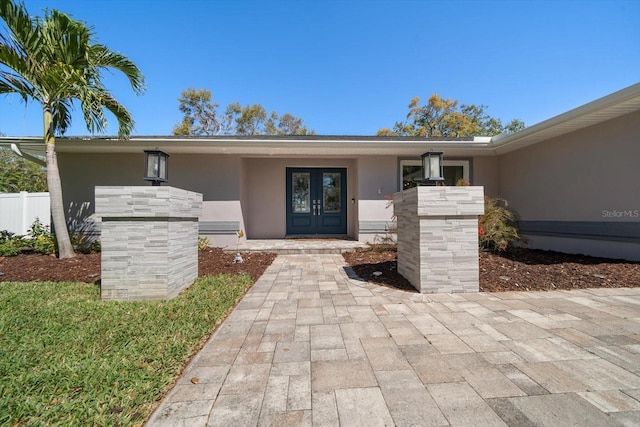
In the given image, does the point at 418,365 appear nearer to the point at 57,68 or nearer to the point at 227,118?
the point at 57,68

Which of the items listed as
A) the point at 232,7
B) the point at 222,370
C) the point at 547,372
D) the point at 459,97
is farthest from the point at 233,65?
the point at 459,97

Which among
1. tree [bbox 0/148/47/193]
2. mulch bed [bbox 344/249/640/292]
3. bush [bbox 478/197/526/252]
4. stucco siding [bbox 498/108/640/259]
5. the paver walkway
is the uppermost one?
tree [bbox 0/148/47/193]

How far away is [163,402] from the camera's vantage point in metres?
1.51

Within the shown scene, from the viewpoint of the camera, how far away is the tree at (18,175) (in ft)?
56.5

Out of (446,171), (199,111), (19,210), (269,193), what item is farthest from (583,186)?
(199,111)

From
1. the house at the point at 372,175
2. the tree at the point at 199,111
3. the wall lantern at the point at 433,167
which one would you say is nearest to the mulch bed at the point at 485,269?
the house at the point at 372,175

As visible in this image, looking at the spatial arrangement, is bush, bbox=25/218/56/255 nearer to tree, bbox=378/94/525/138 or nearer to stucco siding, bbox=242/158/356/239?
stucco siding, bbox=242/158/356/239

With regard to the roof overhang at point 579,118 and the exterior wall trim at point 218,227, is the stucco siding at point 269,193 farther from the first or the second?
the roof overhang at point 579,118

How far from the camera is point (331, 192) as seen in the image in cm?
887

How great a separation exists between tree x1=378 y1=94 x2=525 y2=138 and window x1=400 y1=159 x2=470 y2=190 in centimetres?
1275

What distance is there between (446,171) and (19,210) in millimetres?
13876

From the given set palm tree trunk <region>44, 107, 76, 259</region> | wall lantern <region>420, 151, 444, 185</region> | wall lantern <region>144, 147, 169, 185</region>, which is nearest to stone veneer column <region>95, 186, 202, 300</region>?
wall lantern <region>144, 147, 169, 185</region>

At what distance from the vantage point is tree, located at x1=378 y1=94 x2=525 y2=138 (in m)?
19.3

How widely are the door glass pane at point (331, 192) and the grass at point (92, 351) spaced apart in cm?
558
